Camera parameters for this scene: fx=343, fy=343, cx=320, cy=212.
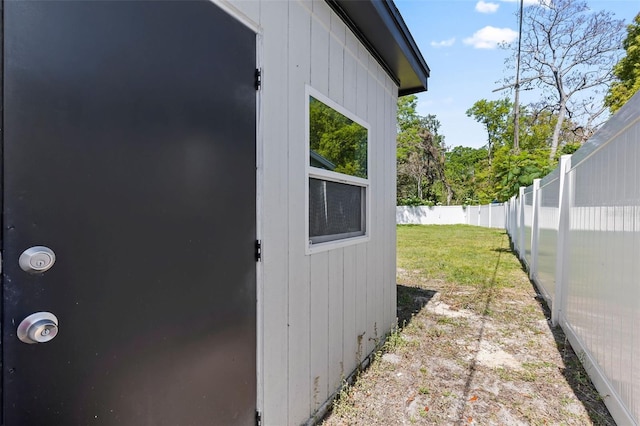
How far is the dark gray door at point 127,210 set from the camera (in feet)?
2.94

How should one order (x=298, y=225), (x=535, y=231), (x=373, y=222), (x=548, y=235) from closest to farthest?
(x=298, y=225) < (x=373, y=222) < (x=548, y=235) < (x=535, y=231)

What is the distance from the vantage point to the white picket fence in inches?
73.8

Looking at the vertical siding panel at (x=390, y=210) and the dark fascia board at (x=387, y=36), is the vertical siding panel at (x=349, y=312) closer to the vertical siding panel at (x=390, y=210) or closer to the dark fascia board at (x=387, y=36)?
the vertical siding panel at (x=390, y=210)

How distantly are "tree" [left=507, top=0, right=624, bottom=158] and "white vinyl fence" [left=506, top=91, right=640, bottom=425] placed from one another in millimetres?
14484

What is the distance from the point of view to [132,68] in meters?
1.14

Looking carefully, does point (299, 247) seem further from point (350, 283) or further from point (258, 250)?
point (350, 283)

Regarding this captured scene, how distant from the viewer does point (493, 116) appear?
30266 millimetres

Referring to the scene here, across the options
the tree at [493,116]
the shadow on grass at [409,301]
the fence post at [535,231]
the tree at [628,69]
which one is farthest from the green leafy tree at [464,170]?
the shadow on grass at [409,301]

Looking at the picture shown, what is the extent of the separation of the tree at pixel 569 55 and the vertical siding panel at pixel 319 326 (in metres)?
17.0

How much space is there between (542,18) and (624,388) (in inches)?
790

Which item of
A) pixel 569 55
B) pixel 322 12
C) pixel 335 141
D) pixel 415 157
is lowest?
pixel 335 141

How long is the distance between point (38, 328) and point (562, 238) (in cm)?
455

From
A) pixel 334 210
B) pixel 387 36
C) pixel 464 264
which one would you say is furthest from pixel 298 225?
pixel 464 264

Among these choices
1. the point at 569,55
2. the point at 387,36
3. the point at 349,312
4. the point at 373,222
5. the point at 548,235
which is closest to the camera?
the point at 349,312
